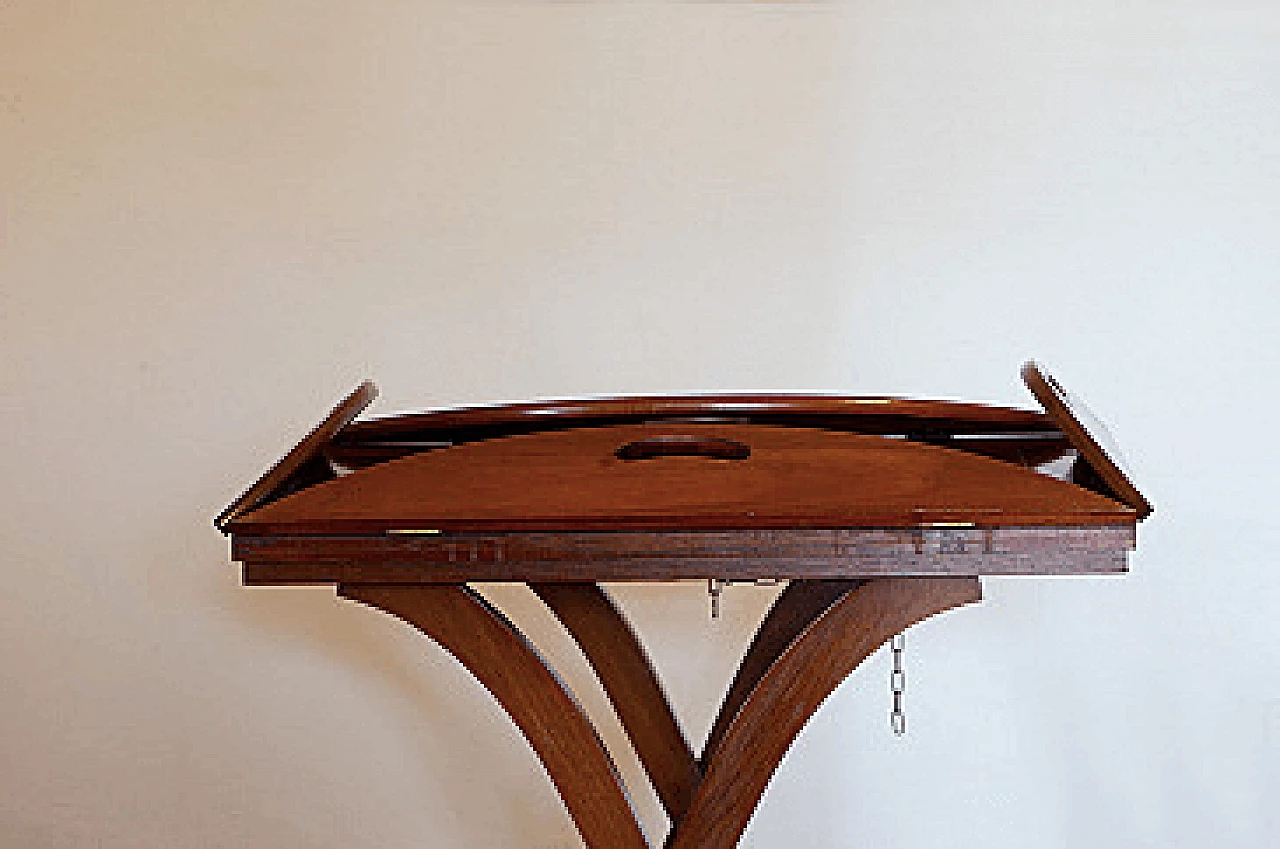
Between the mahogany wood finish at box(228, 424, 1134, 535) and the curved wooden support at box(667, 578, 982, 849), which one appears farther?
the curved wooden support at box(667, 578, 982, 849)

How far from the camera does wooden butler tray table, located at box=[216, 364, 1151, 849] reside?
5.78ft

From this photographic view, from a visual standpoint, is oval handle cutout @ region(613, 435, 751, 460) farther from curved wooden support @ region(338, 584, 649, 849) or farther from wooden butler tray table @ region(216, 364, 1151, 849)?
curved wooden support @ region(338, 584, 649, 849)

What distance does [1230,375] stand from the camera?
3148 mm

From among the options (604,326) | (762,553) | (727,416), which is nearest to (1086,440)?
(762,553)

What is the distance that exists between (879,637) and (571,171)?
4.89ft

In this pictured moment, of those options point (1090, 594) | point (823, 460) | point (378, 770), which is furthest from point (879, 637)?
point (378, 770)

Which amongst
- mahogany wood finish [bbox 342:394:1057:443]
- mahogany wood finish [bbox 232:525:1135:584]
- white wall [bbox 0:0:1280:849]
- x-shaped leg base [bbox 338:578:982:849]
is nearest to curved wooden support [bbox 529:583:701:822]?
mahogany wood finish [bbox 342:394:1057:443]

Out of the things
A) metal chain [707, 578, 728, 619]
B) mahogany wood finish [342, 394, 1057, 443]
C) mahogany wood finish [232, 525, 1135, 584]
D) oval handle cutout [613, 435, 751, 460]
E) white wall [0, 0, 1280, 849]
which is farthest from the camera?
white wall [0, 0, 1280, 849]

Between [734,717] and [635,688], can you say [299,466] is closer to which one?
[734,717]

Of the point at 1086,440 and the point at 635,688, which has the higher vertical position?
the point at 1086,440

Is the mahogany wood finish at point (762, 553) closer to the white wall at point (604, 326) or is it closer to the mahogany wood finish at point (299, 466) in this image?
the mahogany wood finish at point (299, 466)

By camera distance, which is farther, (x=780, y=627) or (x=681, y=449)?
(x=780, y=627)

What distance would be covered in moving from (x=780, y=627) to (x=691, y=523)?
2.21ft

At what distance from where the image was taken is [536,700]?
6.53 ft
